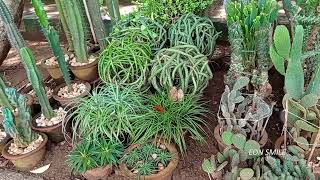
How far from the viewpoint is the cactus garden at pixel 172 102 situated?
2209 mm

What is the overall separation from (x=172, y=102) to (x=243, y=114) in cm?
47

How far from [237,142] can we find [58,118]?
144 centimetres

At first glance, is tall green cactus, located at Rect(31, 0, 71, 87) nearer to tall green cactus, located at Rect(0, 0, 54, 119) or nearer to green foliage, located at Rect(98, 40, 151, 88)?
tall green cactus, located at Rect(0, 0, 54, 119)

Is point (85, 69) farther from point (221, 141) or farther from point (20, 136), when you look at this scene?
point (221, 141)

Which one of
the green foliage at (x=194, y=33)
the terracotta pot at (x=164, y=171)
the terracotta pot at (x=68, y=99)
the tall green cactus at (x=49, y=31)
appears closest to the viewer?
the terracotta pot at (x=164, y=171)

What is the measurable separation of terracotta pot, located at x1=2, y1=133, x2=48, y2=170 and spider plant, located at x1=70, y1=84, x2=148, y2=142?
10.2 inches

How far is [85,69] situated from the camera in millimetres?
3111

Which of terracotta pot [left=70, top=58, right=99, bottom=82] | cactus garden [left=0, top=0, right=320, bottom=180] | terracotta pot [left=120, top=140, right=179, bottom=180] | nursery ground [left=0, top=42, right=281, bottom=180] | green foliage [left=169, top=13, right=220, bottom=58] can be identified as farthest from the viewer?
terracotta pot [left=70, top=58, right=99, bottom=82]

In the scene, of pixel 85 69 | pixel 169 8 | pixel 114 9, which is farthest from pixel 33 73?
pixel 169 8

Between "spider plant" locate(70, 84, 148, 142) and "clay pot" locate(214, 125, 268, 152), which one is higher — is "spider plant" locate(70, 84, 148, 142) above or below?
above

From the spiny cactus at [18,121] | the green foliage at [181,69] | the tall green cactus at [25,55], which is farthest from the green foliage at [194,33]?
the spiny cactus at [18,121]

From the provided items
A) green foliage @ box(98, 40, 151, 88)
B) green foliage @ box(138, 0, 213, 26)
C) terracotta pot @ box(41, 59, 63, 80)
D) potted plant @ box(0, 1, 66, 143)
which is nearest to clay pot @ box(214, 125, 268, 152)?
green foliage @ box(98, 40, 151, 88)

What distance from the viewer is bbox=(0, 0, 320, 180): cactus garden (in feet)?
7.25

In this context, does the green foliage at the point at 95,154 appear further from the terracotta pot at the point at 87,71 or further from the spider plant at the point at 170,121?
the terracotta pot at the point at 87,71
